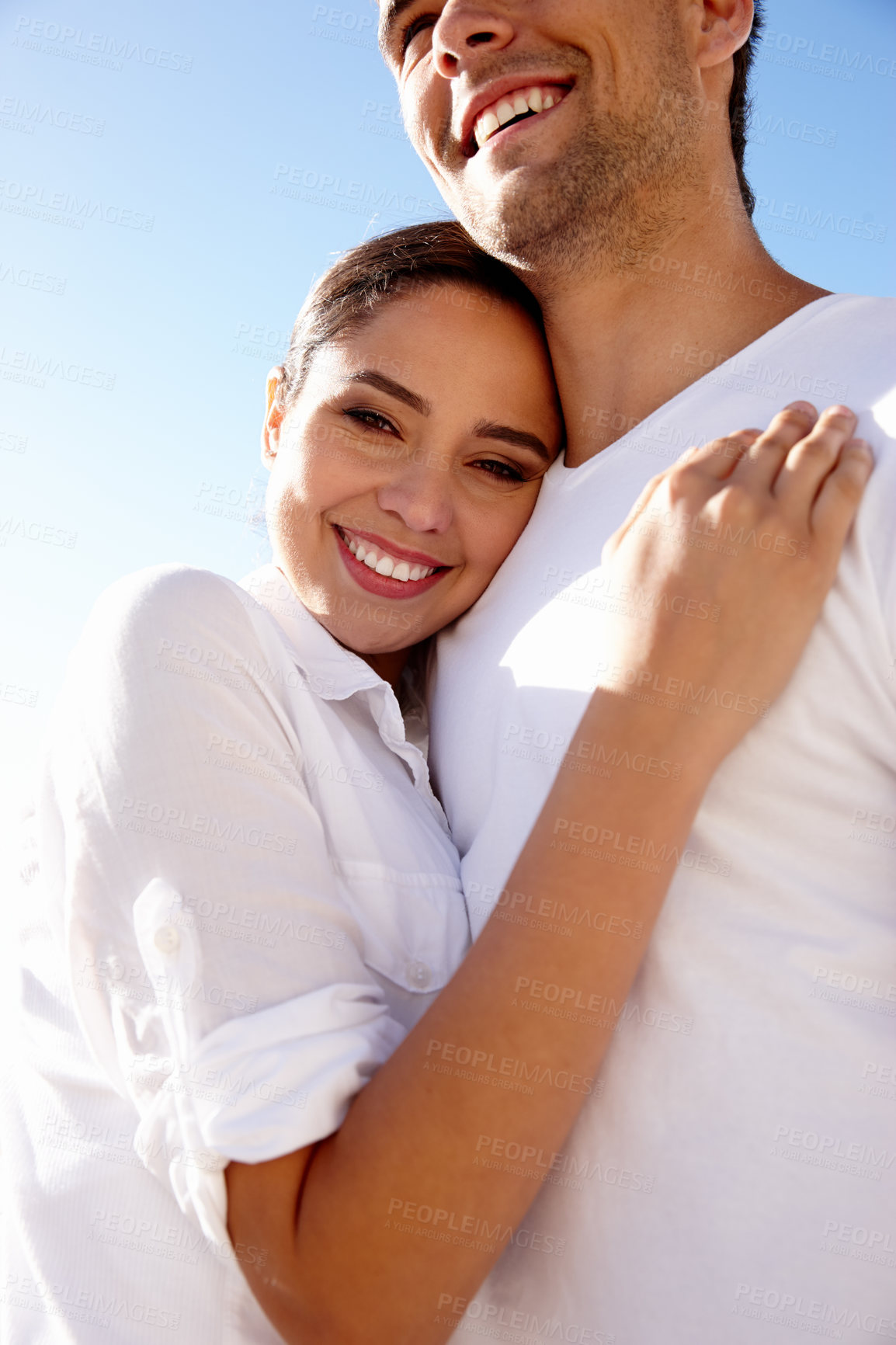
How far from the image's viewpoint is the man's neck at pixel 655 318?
1863 mm

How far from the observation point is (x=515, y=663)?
176 cm

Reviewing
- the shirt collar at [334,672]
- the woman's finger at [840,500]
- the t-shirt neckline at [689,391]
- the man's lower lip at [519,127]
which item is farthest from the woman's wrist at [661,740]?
the man's lower lip at [519,127]

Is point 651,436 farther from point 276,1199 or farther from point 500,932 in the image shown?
point 276,1199

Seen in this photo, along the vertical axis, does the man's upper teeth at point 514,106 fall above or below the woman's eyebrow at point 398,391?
above

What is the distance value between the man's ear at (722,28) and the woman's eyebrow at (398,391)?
3.05 feet

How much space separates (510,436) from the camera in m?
1.99

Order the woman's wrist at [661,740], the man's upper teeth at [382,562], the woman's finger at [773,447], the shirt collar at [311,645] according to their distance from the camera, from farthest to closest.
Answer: the man's upper teeth at [382,562] < the shirt collar at [311,645] < the woman's finger at [773,447] < the woman's wrist at [661,740]

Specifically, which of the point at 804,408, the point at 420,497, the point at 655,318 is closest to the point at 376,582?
the point at 420,497

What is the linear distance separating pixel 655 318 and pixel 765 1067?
139 cm

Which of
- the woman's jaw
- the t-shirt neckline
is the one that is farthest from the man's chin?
the t-shirt neckline

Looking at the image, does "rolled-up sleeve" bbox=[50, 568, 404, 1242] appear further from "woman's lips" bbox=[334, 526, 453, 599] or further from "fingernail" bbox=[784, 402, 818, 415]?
"fingernail" bbox=[784, 402, 818, 415]

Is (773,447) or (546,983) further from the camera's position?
(773,447)

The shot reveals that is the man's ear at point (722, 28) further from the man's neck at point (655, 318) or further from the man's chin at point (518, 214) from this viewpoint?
the man's chin at point (518, 214)

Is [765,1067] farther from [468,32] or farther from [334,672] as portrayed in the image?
[468,32]
